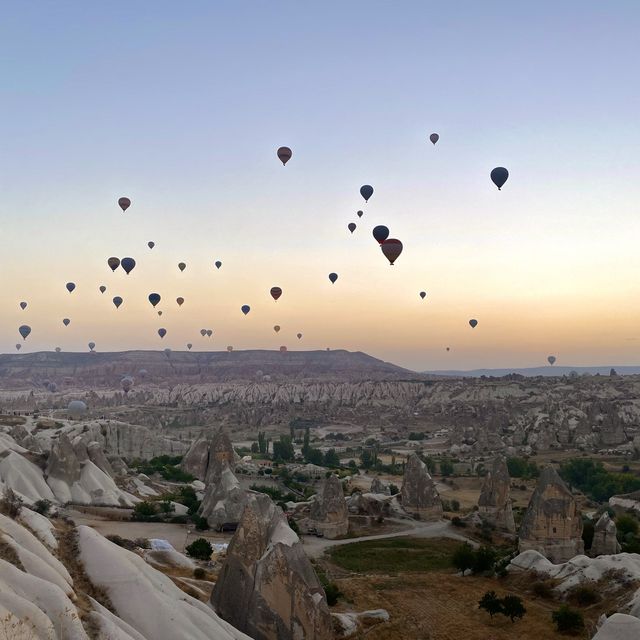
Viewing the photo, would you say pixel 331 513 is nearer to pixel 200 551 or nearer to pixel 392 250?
pixel 200 551

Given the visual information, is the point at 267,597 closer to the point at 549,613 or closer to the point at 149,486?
the point at 549,613

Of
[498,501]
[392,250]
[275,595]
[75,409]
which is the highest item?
[392,250]

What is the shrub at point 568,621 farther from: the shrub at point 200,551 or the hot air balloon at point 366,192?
the hot air balloon at point 366,192

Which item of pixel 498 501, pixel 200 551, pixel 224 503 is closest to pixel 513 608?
pixel 200 551

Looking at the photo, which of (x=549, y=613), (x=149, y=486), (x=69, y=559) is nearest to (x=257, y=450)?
(x=149, y=486)

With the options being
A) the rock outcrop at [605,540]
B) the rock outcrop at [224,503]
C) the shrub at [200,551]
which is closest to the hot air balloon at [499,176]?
the rock outcrop at [605,540]

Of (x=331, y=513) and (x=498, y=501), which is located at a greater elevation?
(x=498, y=501)

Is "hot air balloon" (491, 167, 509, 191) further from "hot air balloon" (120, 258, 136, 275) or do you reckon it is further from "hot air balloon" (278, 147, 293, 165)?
"hot air balloon" (120, 258, 136, 275)
